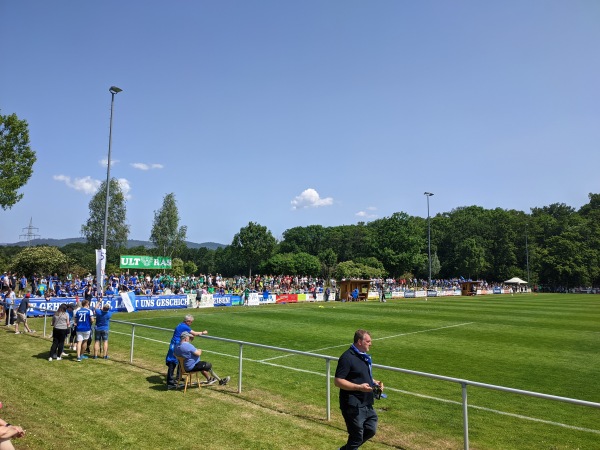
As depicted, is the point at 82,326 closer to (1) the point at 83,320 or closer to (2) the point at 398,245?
(1) the point at 83,320

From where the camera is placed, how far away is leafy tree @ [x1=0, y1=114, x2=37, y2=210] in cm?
2411

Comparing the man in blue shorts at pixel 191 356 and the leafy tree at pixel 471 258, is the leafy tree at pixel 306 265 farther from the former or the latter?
the man in blue shorts at pixel 191 356

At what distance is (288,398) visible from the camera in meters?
9.38

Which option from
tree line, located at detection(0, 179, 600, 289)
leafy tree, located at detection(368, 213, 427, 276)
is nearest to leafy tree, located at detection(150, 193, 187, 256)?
tree line, located at detection(0, 179, 600, 289)

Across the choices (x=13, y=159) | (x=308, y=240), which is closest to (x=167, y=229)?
(x=13, y=159)

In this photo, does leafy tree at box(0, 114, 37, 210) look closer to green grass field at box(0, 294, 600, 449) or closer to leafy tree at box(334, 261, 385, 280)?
green grass field at box(0, 294, 600, 449)

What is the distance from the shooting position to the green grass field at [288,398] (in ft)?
23.4

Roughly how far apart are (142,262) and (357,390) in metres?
37.5

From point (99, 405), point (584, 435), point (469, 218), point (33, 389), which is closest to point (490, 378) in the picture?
point (584, 435)

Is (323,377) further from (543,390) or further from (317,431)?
(543,390)

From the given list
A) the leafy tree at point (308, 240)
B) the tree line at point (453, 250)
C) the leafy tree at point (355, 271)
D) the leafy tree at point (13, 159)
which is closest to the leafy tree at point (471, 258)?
the tree line at point (453, 250)

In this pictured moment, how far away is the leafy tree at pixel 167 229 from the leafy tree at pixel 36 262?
88.2 feet

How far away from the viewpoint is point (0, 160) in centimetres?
2459

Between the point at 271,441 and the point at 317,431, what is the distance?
92 cm
